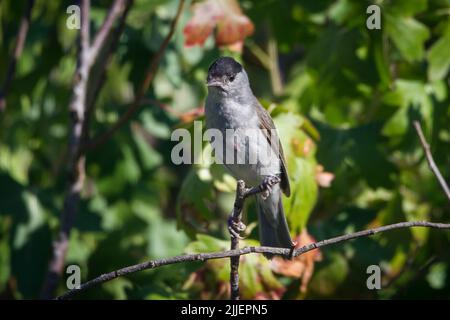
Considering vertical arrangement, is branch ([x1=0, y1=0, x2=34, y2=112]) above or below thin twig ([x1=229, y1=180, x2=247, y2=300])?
above

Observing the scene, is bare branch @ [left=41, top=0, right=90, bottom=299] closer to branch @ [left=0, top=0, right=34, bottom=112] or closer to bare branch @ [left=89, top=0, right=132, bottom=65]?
bare branch @ [left=89, top=0, right=132, bottom=65]

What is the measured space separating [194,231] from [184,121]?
578 millimetres

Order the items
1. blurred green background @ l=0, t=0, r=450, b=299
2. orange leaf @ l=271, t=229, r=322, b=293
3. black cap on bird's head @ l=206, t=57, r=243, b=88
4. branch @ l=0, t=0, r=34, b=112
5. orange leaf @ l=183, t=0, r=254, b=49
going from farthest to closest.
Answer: branch @ l=0, t=0, r=34, b=112 → orange leaf @ l=183, t=0, r=254, b=49 → blurred green background @ l=0, t=0, r=450, b=299 → orange leaf @ l=271, t=229, r=322, b=293 → black cap on bird's head @ l=206, t=57, r=243, b=88

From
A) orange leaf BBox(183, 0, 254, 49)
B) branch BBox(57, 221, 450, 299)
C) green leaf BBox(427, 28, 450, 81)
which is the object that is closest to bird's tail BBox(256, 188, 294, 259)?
orange leaf BBox(183, 0, 254, 49)

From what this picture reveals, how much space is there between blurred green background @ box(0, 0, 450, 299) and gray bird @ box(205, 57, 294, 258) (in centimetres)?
9

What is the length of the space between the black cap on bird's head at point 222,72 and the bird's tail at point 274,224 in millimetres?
563

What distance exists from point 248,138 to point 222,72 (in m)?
0.33

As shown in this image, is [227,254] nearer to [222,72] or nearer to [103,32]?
[222,72]

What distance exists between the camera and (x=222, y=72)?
12.2 ft

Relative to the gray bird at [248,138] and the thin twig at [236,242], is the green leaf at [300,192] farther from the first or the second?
the thin twig at [236,242]

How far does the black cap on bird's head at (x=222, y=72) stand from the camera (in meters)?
3.71

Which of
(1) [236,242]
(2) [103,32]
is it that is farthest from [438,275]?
(2) [103,32]

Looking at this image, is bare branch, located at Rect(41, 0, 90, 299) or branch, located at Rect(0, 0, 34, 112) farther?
branch, located at Rect(0, 0, 34, 112)

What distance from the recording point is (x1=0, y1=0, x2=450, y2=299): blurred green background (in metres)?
3.97
